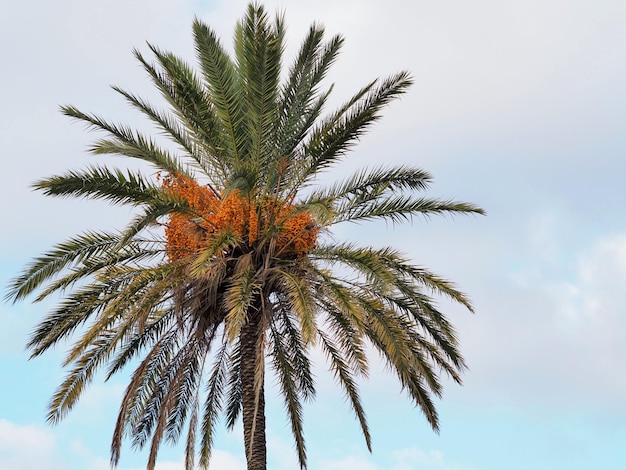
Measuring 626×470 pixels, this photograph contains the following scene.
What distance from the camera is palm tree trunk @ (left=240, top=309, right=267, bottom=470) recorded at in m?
15.6

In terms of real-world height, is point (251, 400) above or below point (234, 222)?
below

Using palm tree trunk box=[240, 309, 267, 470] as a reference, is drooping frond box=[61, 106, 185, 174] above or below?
above

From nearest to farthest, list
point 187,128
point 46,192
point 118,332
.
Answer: point 46,192 → point 118,332 → point 187,128

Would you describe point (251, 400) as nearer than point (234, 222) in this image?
No

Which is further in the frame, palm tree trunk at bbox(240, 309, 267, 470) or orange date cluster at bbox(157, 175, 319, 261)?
palm tree trunk at bbox(240, 309, 267, 470)

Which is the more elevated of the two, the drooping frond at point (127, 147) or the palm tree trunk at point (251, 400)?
the drooping frond at point (127, 147)

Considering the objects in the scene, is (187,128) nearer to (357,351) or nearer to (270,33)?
(270,33)

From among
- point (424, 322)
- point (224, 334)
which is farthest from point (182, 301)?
point (424, 322)

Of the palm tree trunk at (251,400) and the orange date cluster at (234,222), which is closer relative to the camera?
the orange date cluster at (234,222)

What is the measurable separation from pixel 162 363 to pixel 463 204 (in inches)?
251

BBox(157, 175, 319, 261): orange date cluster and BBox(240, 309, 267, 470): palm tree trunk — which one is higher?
BBox(157, 175, 319, 261): orange date cluster

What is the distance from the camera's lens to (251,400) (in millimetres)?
15750

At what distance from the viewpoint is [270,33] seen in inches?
579

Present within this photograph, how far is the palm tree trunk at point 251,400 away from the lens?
15.6 metres
